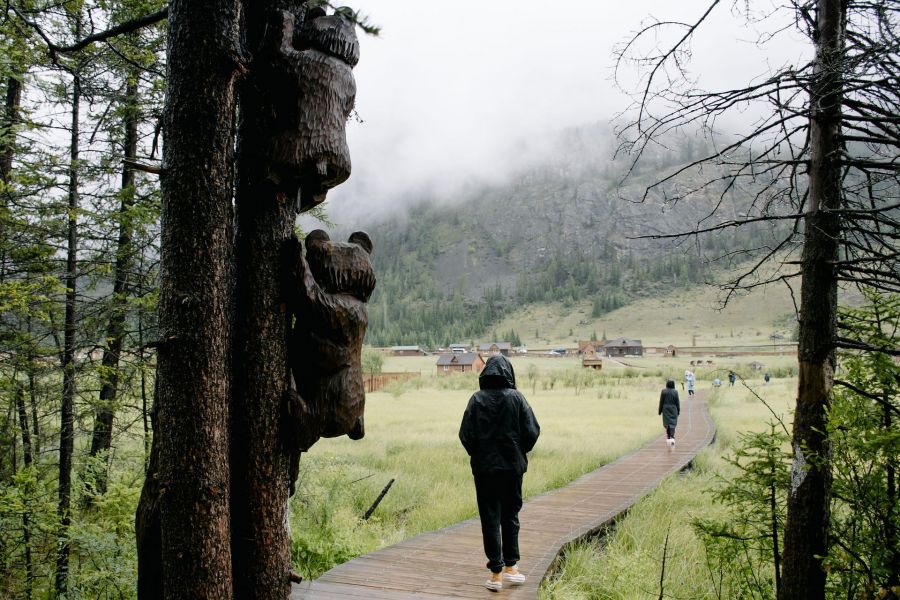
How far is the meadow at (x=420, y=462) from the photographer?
808cm

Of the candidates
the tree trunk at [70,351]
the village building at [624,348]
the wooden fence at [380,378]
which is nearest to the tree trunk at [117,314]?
the tree trunk at [70,351]

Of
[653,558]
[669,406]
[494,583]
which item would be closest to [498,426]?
[494,583]

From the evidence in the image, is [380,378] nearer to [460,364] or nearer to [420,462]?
[460,364]

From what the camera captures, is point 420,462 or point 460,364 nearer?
point 420,462

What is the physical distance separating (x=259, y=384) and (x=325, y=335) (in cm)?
33

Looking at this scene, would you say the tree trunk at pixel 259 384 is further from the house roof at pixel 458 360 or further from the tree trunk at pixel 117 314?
the house roof at pixel 458 360

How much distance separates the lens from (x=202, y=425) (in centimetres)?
228

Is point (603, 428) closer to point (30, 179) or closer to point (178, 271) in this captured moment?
point (30, 179)

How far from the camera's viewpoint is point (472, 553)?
6.49m

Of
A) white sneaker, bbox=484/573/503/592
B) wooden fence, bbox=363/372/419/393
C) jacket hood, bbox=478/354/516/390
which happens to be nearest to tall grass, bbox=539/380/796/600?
white sneaker, bbox=484/573/503/592

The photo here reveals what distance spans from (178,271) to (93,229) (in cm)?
830

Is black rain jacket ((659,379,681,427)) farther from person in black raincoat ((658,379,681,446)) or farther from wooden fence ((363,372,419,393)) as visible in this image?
wooden fence ((363,372,419,393))

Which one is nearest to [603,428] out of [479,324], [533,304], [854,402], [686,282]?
[854,402]

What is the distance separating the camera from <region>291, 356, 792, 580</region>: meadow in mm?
8078
